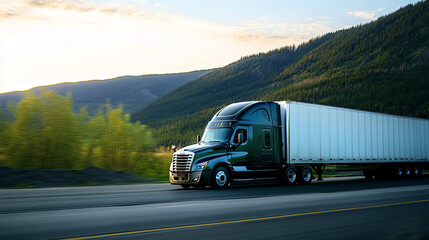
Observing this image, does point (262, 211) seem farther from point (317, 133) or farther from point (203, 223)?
point (317, 133)

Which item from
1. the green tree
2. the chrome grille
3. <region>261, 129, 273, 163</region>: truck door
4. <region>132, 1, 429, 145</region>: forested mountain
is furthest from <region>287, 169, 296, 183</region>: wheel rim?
<region>132, 1, 429, 145</region>: forested mountain

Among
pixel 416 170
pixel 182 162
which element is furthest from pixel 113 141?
pixel 416 170

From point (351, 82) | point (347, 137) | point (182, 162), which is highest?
point (351, 82)

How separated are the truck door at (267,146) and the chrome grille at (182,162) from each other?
362cm

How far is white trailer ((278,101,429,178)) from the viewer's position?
21.1 m

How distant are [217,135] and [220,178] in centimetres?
200

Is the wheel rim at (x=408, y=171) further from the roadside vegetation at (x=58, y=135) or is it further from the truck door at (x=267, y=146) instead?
the roadside vegetation at (x=58, y=135)

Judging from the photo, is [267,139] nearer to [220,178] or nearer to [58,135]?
[220,178]

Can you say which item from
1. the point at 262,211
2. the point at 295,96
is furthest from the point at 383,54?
the point at 262,211

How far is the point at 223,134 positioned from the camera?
63.4 feet

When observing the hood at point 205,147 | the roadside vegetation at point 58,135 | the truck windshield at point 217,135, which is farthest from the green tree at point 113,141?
the hood at point 205,147

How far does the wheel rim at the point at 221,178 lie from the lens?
18256mm

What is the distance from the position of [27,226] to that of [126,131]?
2073 cm

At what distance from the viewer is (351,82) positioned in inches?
5600
